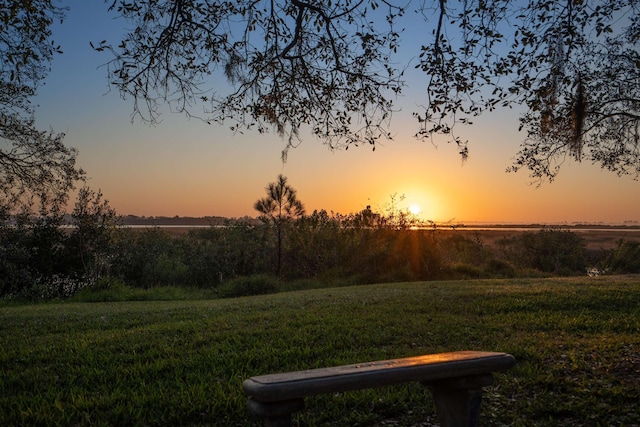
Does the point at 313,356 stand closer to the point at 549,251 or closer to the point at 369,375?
the point at 369,375

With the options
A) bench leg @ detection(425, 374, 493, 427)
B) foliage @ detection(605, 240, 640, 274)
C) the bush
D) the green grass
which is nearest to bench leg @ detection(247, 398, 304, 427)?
bench leg @ detection(425, 374, 493, 427)

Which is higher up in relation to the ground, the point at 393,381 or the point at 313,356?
the point at 393,381

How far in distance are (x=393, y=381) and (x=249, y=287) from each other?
1510 centimetres

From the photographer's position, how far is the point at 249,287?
17.6 meters

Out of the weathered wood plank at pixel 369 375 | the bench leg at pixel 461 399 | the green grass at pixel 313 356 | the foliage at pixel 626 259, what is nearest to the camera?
the weathered wood plank at pixel 369 375

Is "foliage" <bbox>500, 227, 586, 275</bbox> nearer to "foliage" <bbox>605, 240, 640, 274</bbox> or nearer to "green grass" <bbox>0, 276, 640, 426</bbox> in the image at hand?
"foliage" <bbox>605, 240, 640, 274</bbox>

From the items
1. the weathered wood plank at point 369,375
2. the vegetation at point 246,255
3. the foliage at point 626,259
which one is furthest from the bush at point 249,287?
the foliage at point 626,259

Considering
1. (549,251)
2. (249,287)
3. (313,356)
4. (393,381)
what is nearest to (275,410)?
(393,381)

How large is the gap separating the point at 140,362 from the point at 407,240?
54.0 feet

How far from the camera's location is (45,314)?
10469 millimetres

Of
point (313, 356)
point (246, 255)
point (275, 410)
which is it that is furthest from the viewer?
point (246, 255)

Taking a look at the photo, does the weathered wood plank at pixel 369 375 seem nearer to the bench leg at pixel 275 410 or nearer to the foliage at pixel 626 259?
the bench leg at pixel 275 410

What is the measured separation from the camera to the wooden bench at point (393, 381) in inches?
103

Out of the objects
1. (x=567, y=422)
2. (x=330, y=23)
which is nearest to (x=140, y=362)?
(x=567, y=422)
